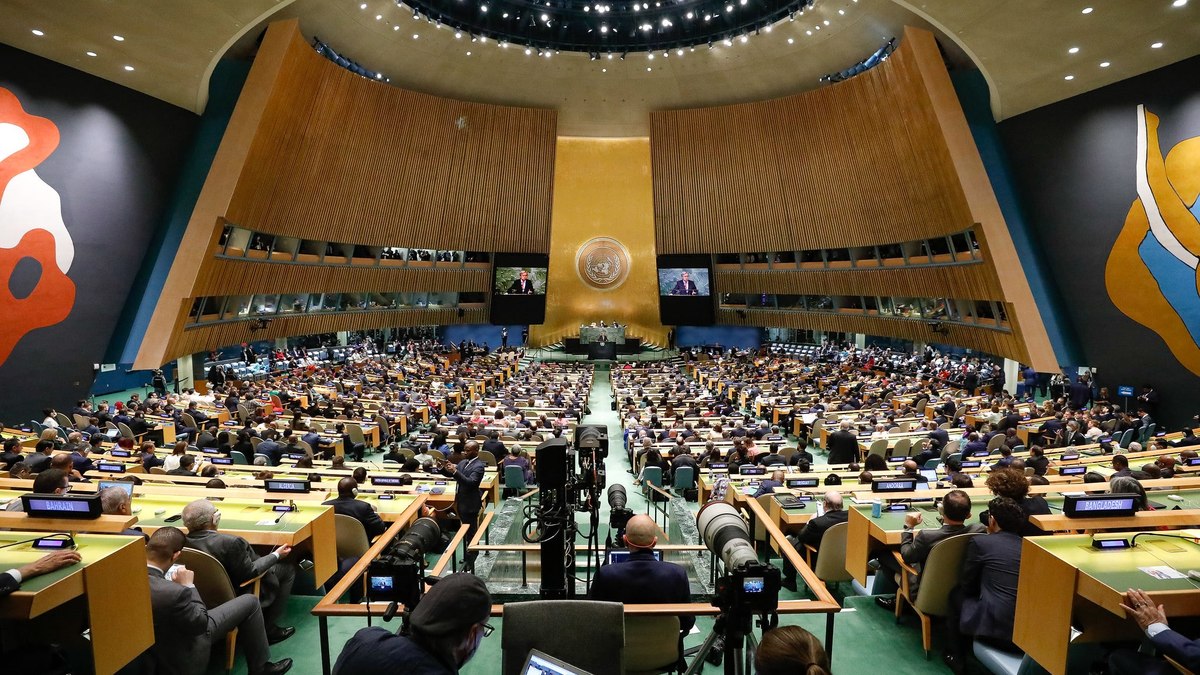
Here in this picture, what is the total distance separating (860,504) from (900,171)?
61.4 ft

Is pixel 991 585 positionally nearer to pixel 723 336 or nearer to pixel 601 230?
pixel 723 336

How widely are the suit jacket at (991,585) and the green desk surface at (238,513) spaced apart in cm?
450

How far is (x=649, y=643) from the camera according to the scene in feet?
10.2

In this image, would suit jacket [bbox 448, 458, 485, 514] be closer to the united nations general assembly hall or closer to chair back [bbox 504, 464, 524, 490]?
the united nations general assembly hall

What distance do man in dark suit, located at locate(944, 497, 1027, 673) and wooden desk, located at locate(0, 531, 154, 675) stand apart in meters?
4.55

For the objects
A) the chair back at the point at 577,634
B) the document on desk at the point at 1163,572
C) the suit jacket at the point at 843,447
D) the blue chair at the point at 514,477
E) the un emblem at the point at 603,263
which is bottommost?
the blue chair at the point at 514,477

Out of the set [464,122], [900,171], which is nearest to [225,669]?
[900,171]

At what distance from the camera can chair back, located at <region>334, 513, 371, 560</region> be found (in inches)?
197

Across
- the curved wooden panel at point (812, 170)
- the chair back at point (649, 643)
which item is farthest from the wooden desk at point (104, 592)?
the curved wooden panel at point (812, 170)

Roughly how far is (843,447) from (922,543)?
6.72 metres

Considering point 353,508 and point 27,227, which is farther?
point 27,227

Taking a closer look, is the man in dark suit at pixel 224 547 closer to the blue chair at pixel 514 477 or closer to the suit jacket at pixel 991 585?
the suit jacket at pixel 991 585

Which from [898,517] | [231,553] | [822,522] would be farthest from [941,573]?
[231,553]

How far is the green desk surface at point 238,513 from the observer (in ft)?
15.0
